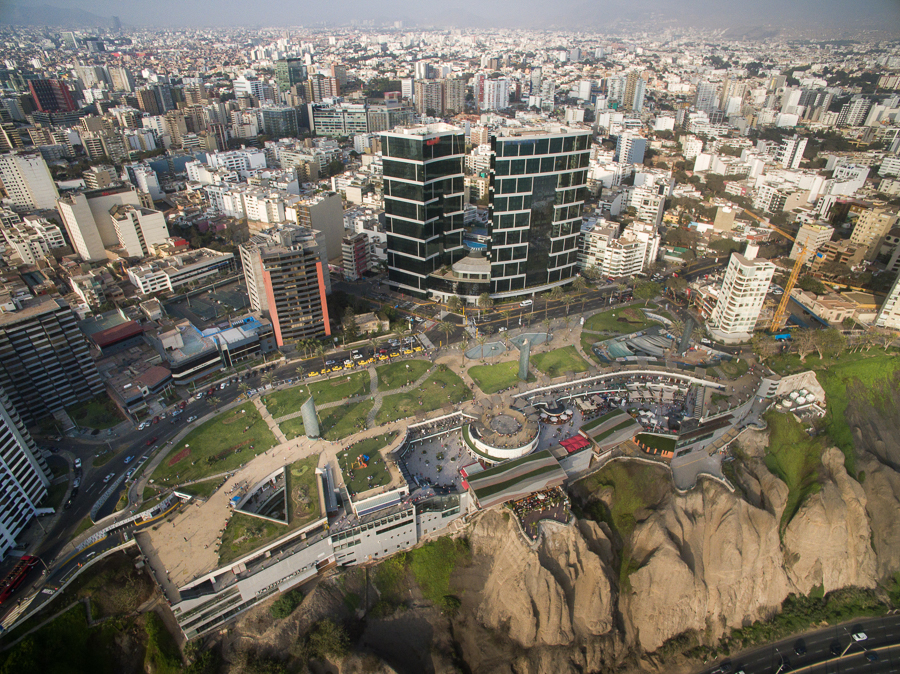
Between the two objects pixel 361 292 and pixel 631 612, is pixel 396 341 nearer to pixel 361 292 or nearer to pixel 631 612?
pixel 361 292

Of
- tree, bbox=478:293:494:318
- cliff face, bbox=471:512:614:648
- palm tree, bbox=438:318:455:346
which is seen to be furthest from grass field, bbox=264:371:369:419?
cliff face, bbox=471:512:614:648

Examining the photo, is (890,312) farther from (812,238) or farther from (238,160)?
(238,160)

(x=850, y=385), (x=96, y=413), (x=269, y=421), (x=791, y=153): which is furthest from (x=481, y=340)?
(x=791, y=153)

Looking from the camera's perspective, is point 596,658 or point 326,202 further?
point 326,202

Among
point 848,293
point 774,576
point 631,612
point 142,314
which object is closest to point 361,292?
point 142,314

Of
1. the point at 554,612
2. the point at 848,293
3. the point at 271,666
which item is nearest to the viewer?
the point at 271,666

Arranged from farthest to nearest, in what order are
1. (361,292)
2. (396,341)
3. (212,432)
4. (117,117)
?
(117,117), (361,292), (396,341), (212,432)
